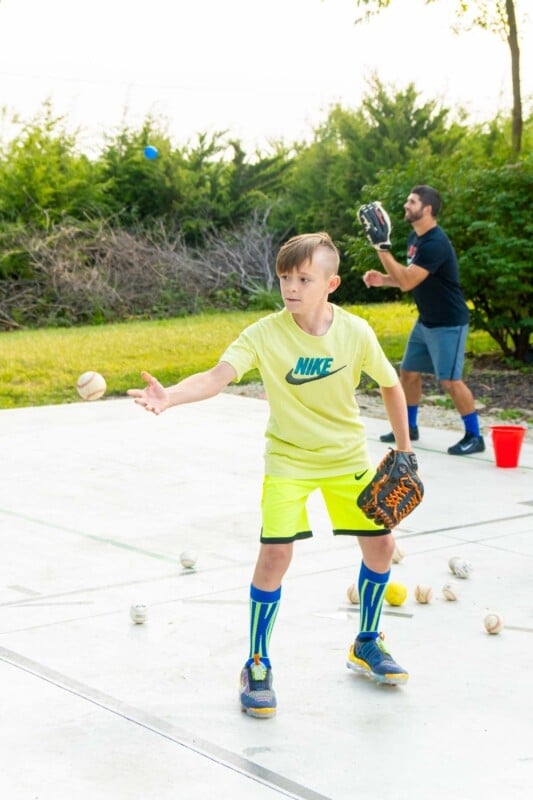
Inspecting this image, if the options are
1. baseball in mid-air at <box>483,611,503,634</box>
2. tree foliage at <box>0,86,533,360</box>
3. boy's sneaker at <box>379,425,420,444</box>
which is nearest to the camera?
baseball in mid-air at <box>483,611,503,634</box>

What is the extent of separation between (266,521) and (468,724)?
0.99 m

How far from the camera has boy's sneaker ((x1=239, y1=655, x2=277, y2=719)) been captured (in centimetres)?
437

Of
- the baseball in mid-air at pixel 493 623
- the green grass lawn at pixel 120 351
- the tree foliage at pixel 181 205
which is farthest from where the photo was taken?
the tree foliage at pixel 181 205

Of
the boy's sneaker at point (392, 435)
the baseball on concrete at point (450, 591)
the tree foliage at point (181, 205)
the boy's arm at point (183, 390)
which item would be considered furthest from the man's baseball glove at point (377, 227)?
the tree foliage at point (181, 205)

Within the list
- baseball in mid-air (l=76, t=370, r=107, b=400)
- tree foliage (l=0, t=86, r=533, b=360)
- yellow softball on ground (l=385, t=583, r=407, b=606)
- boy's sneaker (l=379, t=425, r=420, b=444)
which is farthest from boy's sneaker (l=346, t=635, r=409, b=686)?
tree foliage (l=0, t=86, r=533, b=360)

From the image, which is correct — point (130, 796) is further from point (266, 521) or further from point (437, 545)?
point (437, 545)

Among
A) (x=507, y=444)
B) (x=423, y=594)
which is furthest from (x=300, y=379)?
(x=507, y=444)

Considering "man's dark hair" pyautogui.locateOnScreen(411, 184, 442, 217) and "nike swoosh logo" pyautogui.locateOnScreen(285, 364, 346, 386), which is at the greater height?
"man's dark hair" pyautogui.locateOnScreen(411, 184, 442, 217)

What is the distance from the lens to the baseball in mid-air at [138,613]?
213 inches

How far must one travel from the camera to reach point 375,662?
15.4 ft

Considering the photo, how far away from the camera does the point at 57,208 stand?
922 inches

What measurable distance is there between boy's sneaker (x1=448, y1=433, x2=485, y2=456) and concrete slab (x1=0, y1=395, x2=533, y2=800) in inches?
24.9

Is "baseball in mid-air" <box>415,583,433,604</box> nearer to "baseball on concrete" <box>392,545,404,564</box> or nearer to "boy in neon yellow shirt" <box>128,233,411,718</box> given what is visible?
"baseball on concrete" <box>392,545,404,564</box>

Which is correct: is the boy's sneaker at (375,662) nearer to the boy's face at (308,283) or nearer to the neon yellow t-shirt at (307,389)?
the neon yellow t-shirt at (307,389)
